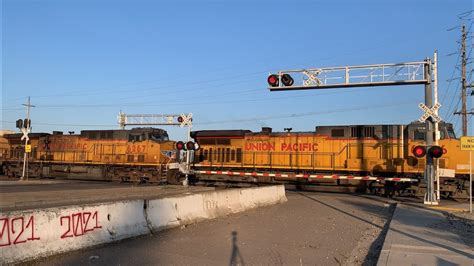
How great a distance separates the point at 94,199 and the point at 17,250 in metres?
9.77

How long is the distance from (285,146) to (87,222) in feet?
60.6

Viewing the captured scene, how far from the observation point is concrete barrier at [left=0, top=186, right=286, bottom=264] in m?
6.60

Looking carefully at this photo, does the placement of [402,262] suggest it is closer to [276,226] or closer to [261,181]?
[276,226]

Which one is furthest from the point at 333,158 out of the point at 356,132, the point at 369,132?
the point at 369,132

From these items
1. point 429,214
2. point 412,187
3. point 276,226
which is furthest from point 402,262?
point 412,187

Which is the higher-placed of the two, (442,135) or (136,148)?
(442,135)

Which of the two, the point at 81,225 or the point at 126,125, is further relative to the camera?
the point at 126,125

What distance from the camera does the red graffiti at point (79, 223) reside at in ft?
24.7

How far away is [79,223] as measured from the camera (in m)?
7.79

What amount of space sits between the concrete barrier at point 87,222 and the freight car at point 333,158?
499 inches

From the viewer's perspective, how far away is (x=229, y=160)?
26781 mm

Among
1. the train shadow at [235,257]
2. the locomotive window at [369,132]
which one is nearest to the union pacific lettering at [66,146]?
the locomotive window at [369,132]

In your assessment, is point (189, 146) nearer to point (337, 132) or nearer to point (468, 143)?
point (337, 132)

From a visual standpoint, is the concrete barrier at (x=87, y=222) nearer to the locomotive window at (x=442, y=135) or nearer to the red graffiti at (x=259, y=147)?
the red graffiti at (x=259, y=147)
